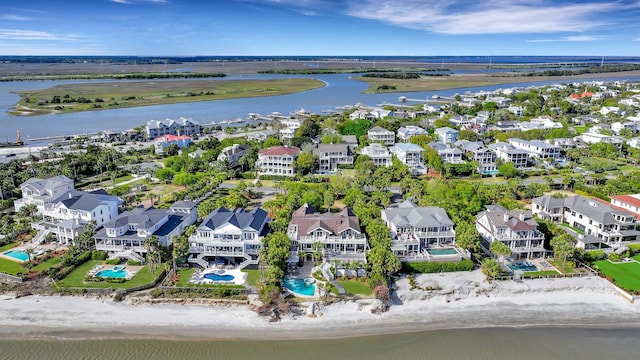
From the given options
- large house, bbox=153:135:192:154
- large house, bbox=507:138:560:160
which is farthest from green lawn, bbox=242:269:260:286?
large house, bbox=507:138:560:160

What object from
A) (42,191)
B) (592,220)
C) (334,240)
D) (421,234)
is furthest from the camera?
(42,191)

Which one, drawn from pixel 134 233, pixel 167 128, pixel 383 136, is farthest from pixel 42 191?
pixel 383 136

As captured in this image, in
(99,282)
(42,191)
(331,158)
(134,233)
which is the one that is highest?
(331,158)

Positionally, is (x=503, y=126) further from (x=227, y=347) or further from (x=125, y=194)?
(x=227, y=347)

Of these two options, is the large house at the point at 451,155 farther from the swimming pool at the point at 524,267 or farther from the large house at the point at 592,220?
the swimming pool at the point at 524,267

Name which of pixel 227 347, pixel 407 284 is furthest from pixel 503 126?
pixel 227 347

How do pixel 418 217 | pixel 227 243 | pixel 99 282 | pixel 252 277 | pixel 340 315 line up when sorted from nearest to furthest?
pixel 340 315, pixel 99 282, pixel 252 277, pixel 227 243, pixel 418 217

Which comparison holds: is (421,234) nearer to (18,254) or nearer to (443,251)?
(443,251)

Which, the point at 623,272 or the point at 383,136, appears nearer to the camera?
the point at 623,272

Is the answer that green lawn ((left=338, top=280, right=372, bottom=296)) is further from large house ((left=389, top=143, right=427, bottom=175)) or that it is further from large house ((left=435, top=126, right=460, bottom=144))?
large house ((left=435, top=126, right=460, bottom=144))
